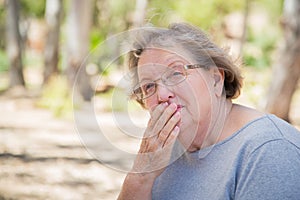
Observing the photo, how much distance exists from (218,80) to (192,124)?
20 cm

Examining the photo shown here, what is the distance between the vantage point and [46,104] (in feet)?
41.1

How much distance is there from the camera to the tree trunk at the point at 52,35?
15.8 meters

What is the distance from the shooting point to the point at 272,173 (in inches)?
60.2

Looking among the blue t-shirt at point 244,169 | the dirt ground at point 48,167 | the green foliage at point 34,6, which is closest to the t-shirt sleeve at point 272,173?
the blue t-shirt at point 244,169

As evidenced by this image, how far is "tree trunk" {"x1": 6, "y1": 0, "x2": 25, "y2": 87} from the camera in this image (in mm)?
16875

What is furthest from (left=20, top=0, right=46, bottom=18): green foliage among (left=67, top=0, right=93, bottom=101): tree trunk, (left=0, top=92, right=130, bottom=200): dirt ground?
(left=0, top=92, right=130, bottom=200): dirt ground

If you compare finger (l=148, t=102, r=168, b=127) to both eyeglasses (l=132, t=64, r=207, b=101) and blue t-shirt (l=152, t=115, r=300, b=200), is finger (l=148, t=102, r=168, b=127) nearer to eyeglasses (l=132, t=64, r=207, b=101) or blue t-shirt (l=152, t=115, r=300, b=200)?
eyeglasses (l=132, t=64, r=207, b=101)

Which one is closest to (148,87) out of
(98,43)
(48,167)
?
(98,43)

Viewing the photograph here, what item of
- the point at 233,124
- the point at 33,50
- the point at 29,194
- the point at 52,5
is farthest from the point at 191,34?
the point at 33,50

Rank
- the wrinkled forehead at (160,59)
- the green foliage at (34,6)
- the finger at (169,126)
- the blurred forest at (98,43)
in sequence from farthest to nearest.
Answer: the green foliage at (34,6) → the blurred forest at (98,43) → the wrinkled forehead at (160,59) → the finger at (169,126)

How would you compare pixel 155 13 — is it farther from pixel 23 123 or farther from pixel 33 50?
pixel 33 50

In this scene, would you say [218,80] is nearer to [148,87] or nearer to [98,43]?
[148,87]

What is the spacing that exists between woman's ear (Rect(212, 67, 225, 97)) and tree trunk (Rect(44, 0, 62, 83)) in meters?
14.1

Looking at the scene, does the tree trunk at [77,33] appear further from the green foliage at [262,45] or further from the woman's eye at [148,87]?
the green foliage at [262,45]
